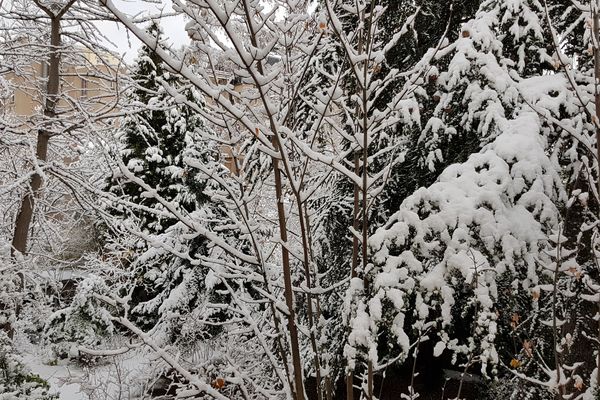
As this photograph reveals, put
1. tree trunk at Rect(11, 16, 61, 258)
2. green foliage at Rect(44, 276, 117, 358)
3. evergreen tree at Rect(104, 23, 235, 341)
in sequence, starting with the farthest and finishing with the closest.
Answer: green foliage at Rect(44, 276, 117, 358) < evergreen tree at Rect(104, 23, 235, 341) < tree trunk at Rect(11, 16, 61, 258)

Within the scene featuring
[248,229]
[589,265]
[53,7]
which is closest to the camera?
[248,229]

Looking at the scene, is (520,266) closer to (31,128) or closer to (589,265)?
(589,265)

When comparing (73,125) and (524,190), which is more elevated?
(73,125)

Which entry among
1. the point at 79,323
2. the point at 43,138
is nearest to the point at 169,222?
the point at 79,323

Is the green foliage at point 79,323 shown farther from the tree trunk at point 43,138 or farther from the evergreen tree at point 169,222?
the tree trunk at point 43,138

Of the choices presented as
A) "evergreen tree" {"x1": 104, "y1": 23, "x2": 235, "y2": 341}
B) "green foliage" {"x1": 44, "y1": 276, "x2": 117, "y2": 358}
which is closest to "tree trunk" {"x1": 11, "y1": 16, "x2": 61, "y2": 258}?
"evergreen tree" {"x1": 104, "y1": 23, "x2": 235, "y2": 341}

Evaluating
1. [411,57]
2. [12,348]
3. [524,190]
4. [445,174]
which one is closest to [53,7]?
[12,348]

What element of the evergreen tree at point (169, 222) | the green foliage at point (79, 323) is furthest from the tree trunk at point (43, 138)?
the green foliage at point (79, 323)

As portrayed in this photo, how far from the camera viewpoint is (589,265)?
2.95 metres

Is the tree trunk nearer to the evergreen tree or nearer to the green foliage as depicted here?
the evergreen tree

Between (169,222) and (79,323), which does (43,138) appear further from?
(169,222)

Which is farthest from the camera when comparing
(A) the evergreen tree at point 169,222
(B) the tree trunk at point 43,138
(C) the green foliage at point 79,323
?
(C) the green foliage at point 79,323

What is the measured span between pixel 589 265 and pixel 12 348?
4.92 meters

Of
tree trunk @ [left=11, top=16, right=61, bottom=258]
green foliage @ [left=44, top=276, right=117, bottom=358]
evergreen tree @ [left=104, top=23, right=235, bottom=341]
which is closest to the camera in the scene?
tree trunk @ [left=11, top=16, right=61, bottom=258]
